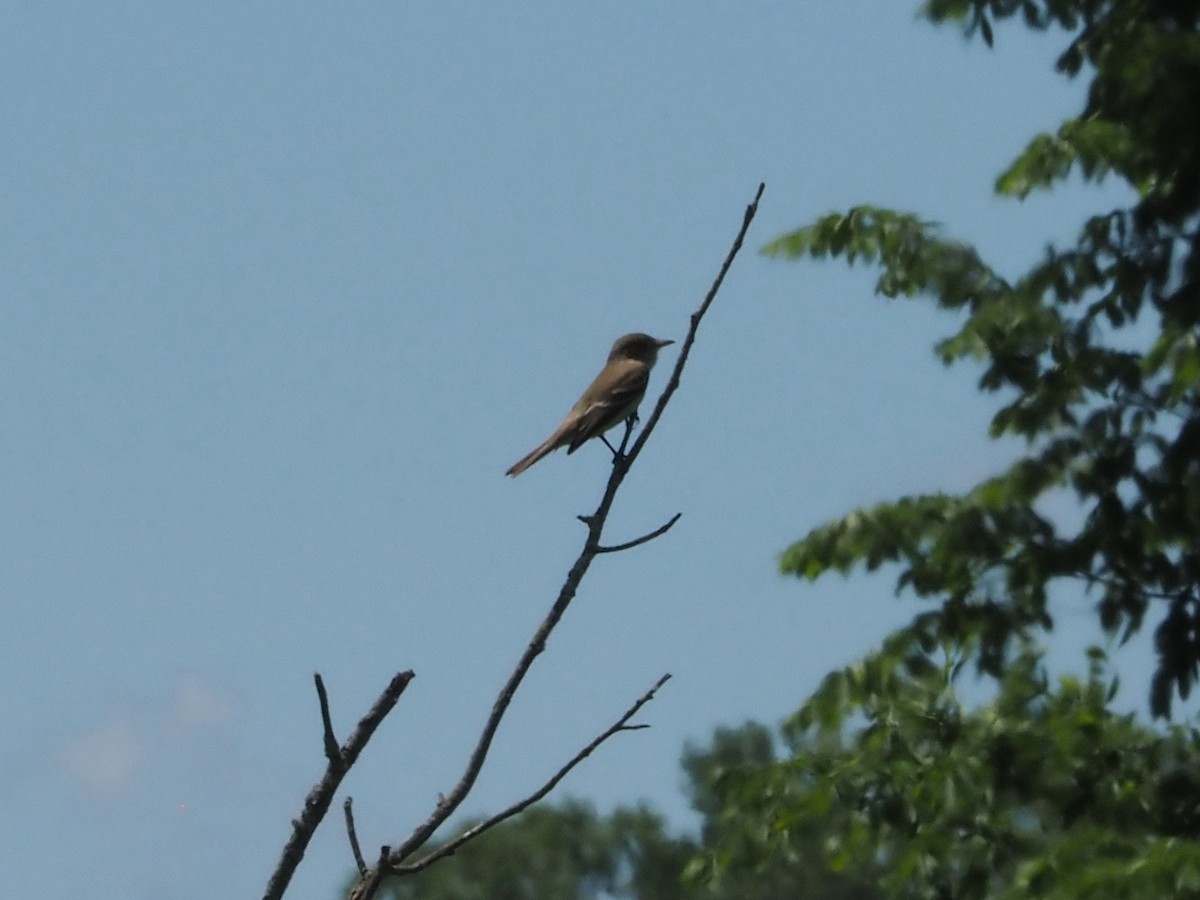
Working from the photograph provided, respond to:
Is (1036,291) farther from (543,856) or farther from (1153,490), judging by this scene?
(543,856)

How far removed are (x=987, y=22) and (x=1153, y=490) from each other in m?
2.59

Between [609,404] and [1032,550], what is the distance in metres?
3.07

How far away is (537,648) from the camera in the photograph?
10.3ft

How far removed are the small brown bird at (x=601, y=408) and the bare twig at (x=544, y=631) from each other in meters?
4.28

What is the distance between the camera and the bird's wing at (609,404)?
8.41 meters

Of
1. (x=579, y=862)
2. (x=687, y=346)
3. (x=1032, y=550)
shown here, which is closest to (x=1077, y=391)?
(x=1032, y=550)

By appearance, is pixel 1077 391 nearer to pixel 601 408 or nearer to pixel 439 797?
pixel 601 408

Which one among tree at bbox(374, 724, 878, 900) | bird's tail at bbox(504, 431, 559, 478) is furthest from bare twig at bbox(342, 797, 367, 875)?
tree at bbox(374, 724, 878, 900)

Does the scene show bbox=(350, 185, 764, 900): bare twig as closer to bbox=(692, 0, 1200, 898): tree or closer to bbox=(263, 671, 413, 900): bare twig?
bbox=(263, 671, 413, 900): bare twig

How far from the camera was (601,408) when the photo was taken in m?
8.52

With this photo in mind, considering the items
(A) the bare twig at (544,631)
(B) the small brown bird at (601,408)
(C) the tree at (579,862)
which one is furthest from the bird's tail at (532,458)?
(C) the tree at (579,862)

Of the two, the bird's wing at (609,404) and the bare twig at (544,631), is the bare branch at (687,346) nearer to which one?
the bare twig at (544,631)

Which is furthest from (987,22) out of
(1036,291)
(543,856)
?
(543,856)

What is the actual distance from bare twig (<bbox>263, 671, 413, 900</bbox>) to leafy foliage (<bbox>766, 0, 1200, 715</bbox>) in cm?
764
